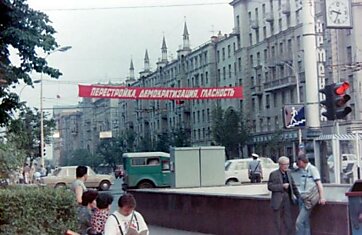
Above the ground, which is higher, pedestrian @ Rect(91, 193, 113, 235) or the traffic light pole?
the traffic light pole

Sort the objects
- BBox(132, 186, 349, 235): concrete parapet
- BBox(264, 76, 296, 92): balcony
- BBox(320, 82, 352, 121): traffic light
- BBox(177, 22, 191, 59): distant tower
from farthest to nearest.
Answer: BBox(177, 22, 191, 59): distant tower → BBox(264, 76, 296, 92): balcony → BBox(320, 82, 352, 121): traffic light → BBox(132, 186, 349, 235): concrete parapet

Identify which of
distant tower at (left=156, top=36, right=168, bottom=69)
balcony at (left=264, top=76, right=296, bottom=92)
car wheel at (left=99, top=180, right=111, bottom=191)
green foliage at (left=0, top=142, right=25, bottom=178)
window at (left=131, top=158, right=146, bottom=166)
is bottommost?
car wheel at (left=99, top=180, right=111, bottom=191)

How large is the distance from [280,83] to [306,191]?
53.3 metres

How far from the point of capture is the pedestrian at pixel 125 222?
22.8ft

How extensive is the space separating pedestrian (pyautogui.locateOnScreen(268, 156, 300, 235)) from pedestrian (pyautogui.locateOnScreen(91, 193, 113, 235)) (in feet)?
15.6

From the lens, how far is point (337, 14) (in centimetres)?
1399

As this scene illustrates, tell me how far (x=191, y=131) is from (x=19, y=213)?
73.3m

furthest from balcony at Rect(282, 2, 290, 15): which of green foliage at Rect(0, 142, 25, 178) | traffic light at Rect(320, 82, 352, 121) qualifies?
green foliage at Rect(0, 142, 25, 178)

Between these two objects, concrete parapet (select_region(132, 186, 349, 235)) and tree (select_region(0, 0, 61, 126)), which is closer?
concrete parapet (select_region(132, 186, 349, 235))

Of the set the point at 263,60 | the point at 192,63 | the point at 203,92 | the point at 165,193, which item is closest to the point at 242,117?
the point at 263,60

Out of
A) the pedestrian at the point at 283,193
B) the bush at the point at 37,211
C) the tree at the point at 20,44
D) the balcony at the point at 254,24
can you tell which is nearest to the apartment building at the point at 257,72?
the balcony at the point at 254,24

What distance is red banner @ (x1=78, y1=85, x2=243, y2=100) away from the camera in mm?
28797

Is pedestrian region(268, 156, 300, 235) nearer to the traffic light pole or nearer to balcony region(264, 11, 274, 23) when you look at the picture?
the traffic light pole

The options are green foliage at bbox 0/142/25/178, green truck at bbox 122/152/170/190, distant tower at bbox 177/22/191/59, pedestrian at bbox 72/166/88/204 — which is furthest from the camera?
distant tower at bbox 177/22/191/59
